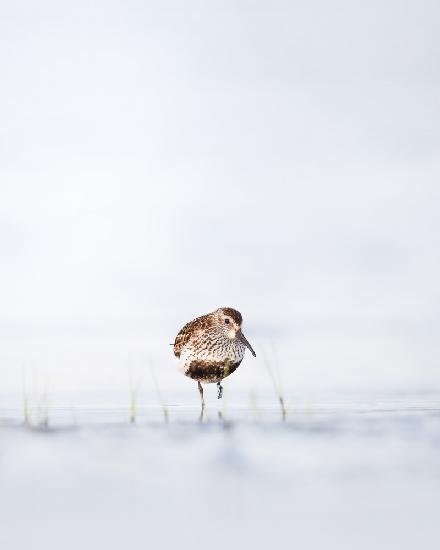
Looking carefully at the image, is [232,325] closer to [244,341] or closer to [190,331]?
[244,341]

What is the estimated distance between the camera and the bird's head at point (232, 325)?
55.7ft

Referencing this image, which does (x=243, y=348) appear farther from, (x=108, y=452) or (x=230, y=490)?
(x=230, y=490)

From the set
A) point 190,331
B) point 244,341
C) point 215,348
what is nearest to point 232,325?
point 244,341

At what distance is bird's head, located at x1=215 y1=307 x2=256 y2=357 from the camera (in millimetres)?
16984

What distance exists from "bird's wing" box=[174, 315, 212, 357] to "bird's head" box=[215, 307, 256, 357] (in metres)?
0.23

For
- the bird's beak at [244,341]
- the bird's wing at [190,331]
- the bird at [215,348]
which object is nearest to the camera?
the bird at [215,348]

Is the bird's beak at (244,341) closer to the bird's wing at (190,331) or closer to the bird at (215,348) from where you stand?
the bird at (215,348)

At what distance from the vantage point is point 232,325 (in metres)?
17.0

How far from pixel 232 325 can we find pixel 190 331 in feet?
2.53

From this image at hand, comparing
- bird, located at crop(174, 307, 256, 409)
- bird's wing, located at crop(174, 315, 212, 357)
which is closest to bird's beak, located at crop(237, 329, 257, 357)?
bird, located at crop(174, 307, 256, 409)

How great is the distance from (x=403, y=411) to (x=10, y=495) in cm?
684

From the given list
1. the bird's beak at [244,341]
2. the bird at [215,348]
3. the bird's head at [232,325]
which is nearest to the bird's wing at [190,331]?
the bird at [215,348]

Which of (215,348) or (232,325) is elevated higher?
(232,325)

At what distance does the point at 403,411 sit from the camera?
1408cm
